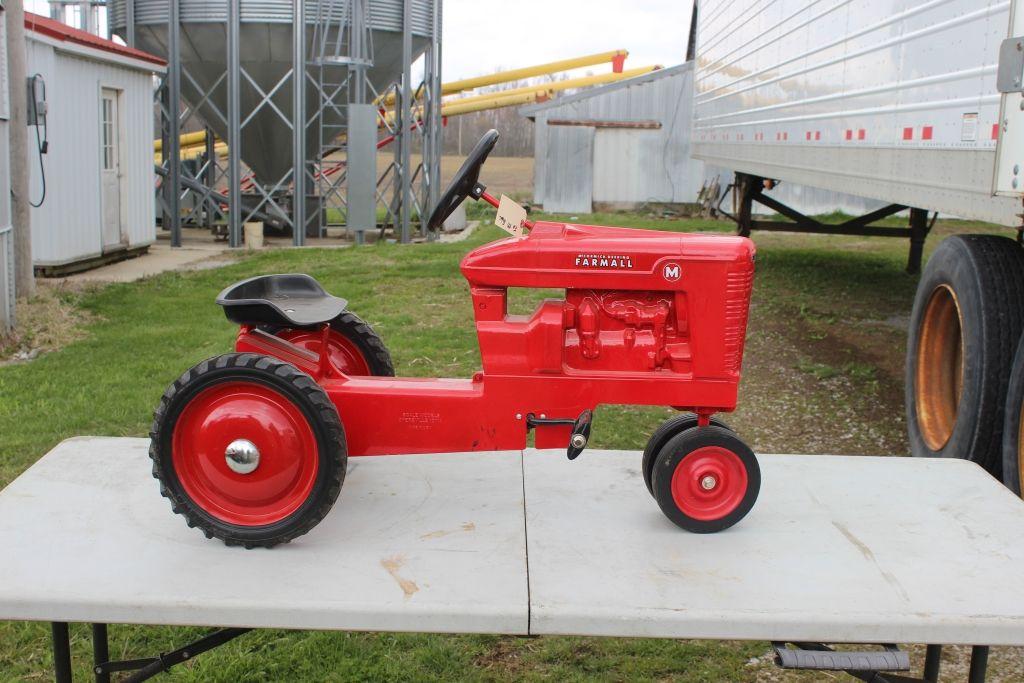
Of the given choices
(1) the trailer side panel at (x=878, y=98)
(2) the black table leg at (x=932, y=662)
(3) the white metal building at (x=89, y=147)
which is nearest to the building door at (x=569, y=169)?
(3) the white metal building at (x=89, y=147)

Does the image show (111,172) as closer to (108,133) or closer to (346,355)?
(108,133)

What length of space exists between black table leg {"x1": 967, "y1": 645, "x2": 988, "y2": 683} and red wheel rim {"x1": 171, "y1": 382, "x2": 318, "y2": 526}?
5.64 ft

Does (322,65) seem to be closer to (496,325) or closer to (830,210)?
(830,210)

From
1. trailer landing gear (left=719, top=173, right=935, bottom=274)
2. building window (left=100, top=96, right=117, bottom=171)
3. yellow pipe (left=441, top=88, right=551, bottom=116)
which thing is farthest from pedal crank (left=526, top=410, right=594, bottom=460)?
yellow pipe (left=441, top=88, right=551, bottom=116)

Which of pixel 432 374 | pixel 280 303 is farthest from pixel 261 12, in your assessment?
pixel 280 303

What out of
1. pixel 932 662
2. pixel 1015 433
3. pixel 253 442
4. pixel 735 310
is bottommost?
pixel 932 662

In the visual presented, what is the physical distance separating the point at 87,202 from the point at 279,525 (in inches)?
406

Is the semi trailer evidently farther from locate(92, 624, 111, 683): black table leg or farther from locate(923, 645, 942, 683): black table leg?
locate(92, 624, 111, 683): black table leg

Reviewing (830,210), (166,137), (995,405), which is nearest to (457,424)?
(995,405)

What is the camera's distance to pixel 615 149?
75.7 feet

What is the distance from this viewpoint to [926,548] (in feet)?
9.06

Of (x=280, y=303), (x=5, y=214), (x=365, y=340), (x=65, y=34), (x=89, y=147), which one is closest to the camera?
(x=280, y=303)

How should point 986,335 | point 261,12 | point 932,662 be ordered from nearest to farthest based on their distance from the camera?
1. point 932,662
2. point 986,335
3. point 261,12

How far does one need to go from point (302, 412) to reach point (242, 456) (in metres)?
0.21
